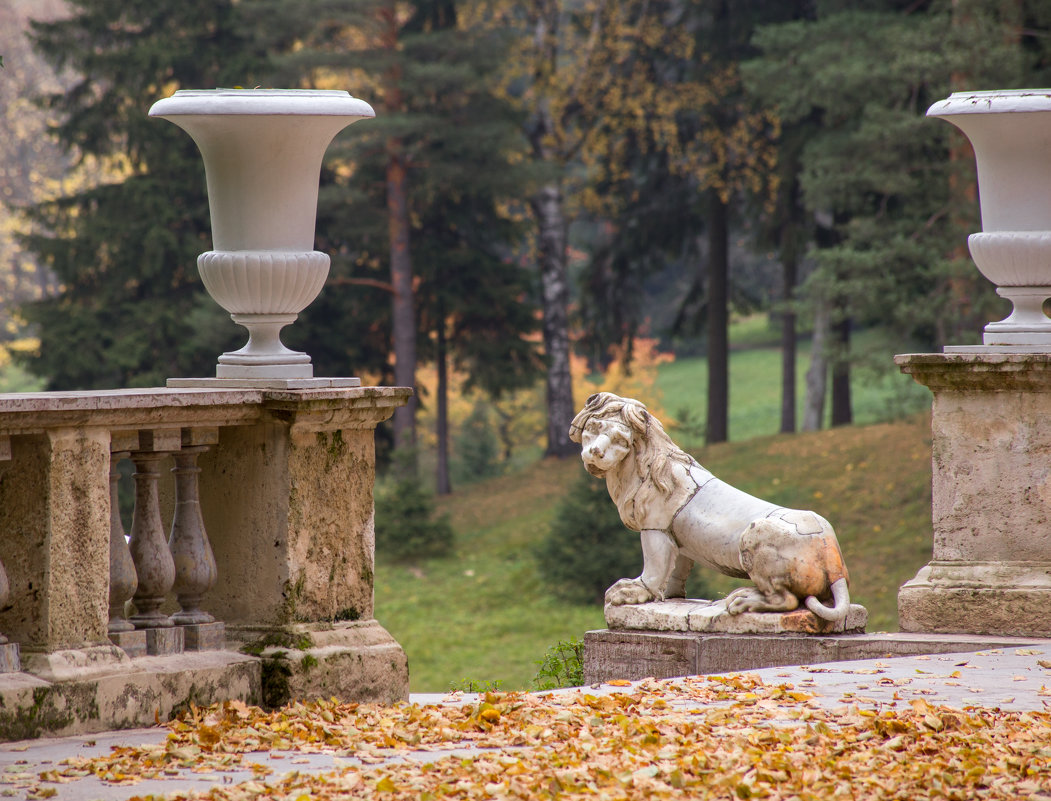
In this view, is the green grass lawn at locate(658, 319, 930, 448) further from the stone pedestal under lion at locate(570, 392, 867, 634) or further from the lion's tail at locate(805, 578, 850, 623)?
the lion's tail at locate(805, 578, 850, 623)

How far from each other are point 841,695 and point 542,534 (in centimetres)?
1529

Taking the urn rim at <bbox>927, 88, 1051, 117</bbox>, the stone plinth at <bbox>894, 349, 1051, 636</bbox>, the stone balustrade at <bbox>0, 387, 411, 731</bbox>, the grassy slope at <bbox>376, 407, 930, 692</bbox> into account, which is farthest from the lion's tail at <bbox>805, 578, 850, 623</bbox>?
the grassy slope at <bbox>376, 407, 930, 692</bbox>

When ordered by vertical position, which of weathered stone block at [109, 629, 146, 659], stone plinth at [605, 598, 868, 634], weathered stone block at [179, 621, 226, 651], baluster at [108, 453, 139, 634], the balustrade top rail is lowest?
stone plinth at [605, 598, 868, 634]

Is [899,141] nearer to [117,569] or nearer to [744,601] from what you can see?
[744,601]

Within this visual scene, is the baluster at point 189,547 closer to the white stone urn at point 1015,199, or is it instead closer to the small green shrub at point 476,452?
the white stone urn at point 1015,199

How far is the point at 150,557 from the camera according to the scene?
4.78 metres

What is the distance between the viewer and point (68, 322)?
2169 centimetres

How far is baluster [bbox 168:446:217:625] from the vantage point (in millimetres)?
4926

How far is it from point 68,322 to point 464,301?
6537 millimetres

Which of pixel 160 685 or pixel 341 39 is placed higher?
pixel 341 39

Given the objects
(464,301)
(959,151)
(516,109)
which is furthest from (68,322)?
(959,151)

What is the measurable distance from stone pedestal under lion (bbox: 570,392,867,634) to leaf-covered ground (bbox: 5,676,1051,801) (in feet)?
3.35

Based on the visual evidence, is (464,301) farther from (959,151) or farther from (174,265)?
(959,151)

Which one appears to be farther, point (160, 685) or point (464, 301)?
point (464, 301)
